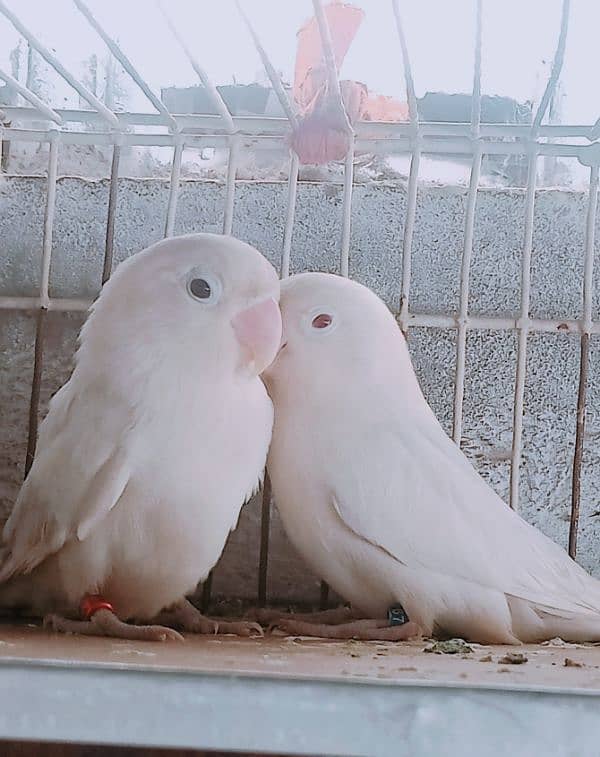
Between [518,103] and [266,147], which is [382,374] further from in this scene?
[518,103]

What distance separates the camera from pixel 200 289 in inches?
31.9

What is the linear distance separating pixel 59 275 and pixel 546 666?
759mm

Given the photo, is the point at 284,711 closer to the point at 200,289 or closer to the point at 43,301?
the point at 200,289

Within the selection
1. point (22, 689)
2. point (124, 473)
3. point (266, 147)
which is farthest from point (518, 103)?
point (22, 689)

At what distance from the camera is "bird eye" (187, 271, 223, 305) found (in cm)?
80

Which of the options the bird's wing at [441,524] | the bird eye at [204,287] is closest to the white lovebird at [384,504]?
the bird's wing at [441,524]

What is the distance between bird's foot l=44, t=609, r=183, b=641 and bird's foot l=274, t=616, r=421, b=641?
135mm

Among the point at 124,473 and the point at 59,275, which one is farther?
the point at 59,275

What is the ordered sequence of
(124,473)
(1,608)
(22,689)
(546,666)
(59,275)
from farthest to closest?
(59,275)
(1,608)
(124,473)
(546,666)
(22,689)

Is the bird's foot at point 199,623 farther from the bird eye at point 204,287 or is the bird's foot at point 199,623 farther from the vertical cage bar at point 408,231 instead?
the vertical cage bar at point 408,231

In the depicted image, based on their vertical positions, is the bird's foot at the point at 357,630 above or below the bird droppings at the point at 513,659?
below

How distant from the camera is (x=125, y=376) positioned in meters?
0.80

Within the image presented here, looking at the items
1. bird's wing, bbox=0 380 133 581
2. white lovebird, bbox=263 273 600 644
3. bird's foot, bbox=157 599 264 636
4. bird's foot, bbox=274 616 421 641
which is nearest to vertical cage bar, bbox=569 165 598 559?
white lovebird, bbox=263 273 600 644

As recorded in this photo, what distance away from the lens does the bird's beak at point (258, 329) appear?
31.9 inches
